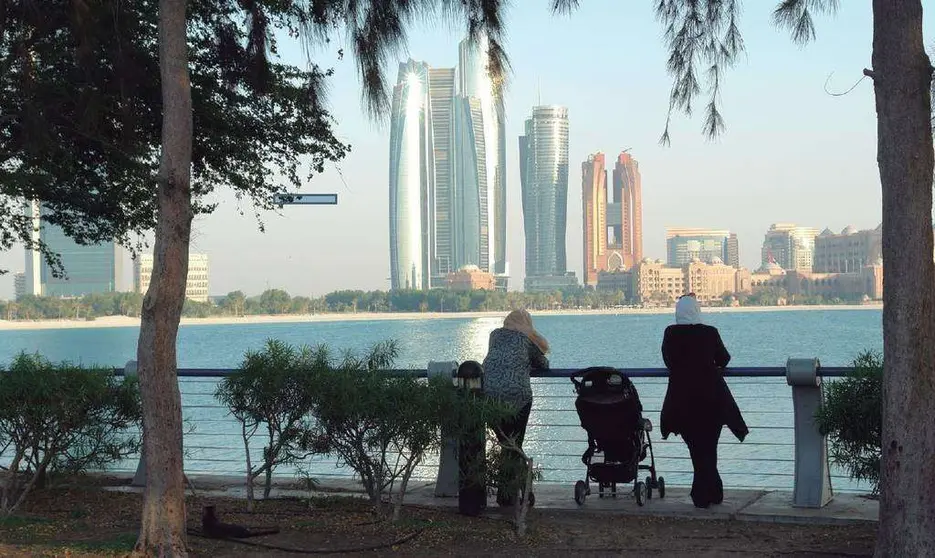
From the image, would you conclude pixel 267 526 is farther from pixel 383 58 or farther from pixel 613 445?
pixel 383 58

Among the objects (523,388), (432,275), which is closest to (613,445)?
(523,388)

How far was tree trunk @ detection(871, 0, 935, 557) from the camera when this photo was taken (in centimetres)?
500

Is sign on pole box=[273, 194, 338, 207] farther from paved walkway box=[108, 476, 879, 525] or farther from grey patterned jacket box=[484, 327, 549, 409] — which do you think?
grey patterned jacket box=[484, 327, 549, 409]

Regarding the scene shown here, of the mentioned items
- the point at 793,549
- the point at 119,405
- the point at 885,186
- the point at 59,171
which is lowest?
the point at 793,549

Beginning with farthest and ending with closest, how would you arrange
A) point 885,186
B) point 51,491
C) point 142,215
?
point 142,215
point 51,491
point 885,186

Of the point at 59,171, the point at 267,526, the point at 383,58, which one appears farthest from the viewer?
the point at 59,171

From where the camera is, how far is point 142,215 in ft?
34.2

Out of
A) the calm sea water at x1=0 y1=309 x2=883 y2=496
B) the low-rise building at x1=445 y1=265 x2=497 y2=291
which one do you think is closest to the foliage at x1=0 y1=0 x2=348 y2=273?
the calm sea water at x1=0 y1=309 x2=883 y2=496

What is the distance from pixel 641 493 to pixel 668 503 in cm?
21

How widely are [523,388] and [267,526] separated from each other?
5.92ft

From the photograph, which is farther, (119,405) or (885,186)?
(119,405)

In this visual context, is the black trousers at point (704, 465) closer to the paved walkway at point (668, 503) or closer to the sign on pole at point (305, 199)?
the paved walkway at point (668, 503)

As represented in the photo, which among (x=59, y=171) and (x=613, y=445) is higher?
(x=59, y=171)

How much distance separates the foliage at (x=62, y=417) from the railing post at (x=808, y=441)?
4.37 metres
